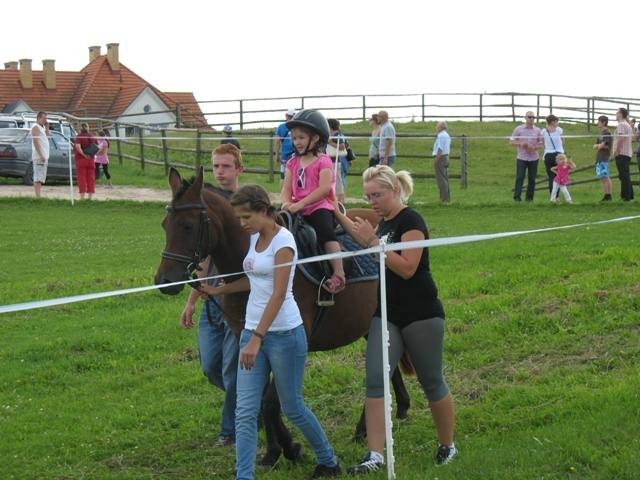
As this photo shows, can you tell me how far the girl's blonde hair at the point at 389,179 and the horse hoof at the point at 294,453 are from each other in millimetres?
1768

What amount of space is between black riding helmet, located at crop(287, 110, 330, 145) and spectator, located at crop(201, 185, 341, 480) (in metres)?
1.03

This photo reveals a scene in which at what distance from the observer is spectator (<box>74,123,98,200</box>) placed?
920 inches

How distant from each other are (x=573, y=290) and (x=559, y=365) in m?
2.17

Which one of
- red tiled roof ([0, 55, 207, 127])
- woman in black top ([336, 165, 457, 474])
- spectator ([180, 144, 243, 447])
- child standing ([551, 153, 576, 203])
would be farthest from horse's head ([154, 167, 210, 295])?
red tiled roof ([0, 55, 207, 127])

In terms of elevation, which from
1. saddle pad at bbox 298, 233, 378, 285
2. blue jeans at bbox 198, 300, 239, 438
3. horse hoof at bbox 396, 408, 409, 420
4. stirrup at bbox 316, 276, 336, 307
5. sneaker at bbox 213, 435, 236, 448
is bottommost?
sneaker at bbox 213, 435, 236, 448

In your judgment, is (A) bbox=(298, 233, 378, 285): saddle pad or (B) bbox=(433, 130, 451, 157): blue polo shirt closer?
(A) bbox=(298, 233, 378, 285): saddle pad

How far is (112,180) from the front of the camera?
30.1 m

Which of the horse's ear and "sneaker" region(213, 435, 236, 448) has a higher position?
the horse's ear

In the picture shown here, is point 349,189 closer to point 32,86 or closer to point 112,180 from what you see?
point 112,180

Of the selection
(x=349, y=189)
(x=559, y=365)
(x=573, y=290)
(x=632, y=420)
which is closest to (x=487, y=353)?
(x=559, y=365)

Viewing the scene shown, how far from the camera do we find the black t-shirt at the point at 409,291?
650cm

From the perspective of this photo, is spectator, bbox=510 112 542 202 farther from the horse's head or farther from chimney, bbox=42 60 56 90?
chimney, bbox=42 60 56 90

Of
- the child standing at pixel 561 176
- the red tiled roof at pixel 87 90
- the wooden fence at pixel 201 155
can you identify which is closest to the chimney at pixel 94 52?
the red tiled roof at pixel 87 90

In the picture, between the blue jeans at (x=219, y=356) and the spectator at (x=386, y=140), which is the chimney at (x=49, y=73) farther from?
the blue jeans at (x=219, y=356)
